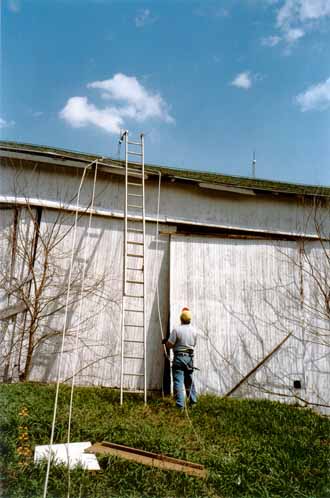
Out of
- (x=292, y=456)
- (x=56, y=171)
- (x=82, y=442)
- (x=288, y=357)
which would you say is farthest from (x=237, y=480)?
(x=56, y=171)

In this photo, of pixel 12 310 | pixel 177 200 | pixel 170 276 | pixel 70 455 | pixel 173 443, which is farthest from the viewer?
pixel 177 200

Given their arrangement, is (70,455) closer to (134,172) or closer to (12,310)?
(12,310)

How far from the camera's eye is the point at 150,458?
4.58 meters

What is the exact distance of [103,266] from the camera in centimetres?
→ 821

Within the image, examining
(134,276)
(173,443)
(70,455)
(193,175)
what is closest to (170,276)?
(134,276)

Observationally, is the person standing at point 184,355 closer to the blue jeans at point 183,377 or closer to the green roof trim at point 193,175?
the blue jeans at point 183,377

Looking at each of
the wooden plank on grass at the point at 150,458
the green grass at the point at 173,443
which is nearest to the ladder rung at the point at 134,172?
the green grass at the point at 173,443

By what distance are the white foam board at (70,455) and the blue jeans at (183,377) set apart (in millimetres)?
2395

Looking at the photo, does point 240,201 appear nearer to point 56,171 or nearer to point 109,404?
point 56,171

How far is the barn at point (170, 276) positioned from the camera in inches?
306

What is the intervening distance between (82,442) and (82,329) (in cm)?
315

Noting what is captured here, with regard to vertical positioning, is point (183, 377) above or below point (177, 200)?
below

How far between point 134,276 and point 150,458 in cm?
401

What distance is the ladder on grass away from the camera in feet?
26.0
